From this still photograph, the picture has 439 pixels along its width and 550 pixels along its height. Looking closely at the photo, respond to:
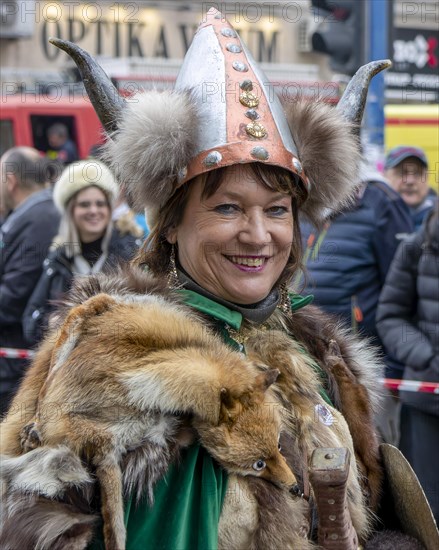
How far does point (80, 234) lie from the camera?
243 inches

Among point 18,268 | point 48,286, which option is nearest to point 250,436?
point 48,286

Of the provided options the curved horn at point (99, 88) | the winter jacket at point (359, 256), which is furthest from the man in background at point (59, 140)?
the curved horn at point (99, 88)

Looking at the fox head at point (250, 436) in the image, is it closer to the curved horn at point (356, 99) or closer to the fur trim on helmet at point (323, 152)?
the fur trim on helmet at point (323, 152)

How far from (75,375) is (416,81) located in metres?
16.7

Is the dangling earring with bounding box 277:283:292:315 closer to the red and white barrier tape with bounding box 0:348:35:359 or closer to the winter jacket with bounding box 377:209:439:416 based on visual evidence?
the winter jacket with bounding box 377:209:439:416

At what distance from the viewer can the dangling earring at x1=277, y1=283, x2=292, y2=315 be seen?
271 centimetres

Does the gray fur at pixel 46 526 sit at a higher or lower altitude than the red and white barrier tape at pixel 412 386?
higher

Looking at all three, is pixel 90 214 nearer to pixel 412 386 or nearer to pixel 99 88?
pixel 412 386

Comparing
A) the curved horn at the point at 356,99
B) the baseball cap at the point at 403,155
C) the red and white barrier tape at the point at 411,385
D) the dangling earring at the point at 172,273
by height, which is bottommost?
the red and white barrier tape at the point at 411,385

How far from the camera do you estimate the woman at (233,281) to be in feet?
7.06

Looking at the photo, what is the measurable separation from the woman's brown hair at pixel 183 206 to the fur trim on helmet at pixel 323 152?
0.07 meters

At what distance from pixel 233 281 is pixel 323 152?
464mm

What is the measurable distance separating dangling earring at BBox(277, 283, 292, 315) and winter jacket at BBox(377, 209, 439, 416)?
2.66m

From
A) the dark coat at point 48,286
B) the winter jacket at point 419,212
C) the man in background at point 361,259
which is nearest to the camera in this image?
the man in background at point 361,259
